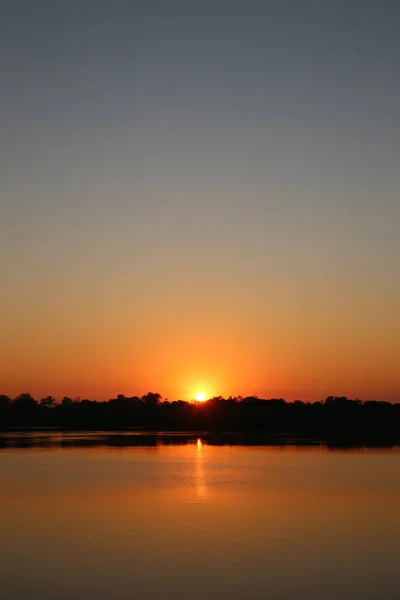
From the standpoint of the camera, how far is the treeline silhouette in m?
124

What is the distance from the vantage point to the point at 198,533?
2288cm

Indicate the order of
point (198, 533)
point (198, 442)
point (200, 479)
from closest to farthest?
point (198, 533) < point (200, 479) < point (198, 442)

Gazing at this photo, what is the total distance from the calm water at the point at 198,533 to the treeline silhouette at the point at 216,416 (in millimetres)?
79854

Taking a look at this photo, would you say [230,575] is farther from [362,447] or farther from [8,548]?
[362,447]

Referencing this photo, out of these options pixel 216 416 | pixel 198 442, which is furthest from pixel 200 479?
pixel 216 416

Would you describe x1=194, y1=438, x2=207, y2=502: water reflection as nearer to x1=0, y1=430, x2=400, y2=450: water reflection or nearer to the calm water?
the calm water

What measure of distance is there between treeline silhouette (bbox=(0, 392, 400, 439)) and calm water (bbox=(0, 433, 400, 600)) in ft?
262

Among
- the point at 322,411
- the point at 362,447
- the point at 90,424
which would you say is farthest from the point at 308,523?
the point at 90,424

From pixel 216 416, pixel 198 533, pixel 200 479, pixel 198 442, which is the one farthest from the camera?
pixel 216 416

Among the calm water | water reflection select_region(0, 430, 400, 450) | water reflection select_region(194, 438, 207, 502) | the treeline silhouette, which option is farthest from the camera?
the treeline silhouette

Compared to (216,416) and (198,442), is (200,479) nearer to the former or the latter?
(198,442)

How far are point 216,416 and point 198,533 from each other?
124853 mm

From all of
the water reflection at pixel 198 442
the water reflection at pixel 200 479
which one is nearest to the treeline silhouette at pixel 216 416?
the water reflection at pixel 198 442

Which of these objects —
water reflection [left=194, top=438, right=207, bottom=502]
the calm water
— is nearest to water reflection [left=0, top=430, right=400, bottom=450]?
water reflection [left=194, top=438, right=207, bottom=502]
